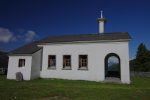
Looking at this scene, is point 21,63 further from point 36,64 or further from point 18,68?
point 36,64

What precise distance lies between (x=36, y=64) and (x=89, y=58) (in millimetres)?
7238

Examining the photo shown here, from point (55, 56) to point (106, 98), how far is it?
46.6 ft

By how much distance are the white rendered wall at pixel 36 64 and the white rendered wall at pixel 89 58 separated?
0.56m

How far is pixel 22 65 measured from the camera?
2402 cm

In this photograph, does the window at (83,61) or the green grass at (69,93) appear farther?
the window at (83,61)

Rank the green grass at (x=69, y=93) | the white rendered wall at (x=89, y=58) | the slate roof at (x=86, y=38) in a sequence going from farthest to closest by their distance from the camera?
the slate roof at (x=86, y=38), the white rendered wall at (x=89, y=58), the green grass at (x=69, y=93)

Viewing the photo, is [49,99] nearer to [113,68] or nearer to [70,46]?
[70,46]

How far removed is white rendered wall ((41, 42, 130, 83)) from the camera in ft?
69.6

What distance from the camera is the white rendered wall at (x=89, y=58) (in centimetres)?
2122

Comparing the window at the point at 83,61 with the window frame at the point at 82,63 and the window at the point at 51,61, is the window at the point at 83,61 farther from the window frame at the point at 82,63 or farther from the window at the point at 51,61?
the window at the point at 51,61

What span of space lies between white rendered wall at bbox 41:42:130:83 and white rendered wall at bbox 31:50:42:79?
0.56 metres

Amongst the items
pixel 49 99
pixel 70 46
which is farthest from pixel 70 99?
pixel 70 46

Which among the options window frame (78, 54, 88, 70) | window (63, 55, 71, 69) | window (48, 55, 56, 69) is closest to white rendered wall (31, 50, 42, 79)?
window (48, 55, 56, 69)

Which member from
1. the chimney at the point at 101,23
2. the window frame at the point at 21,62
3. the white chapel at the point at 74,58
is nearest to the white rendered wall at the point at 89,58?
the white chapel at the point at 74,58
